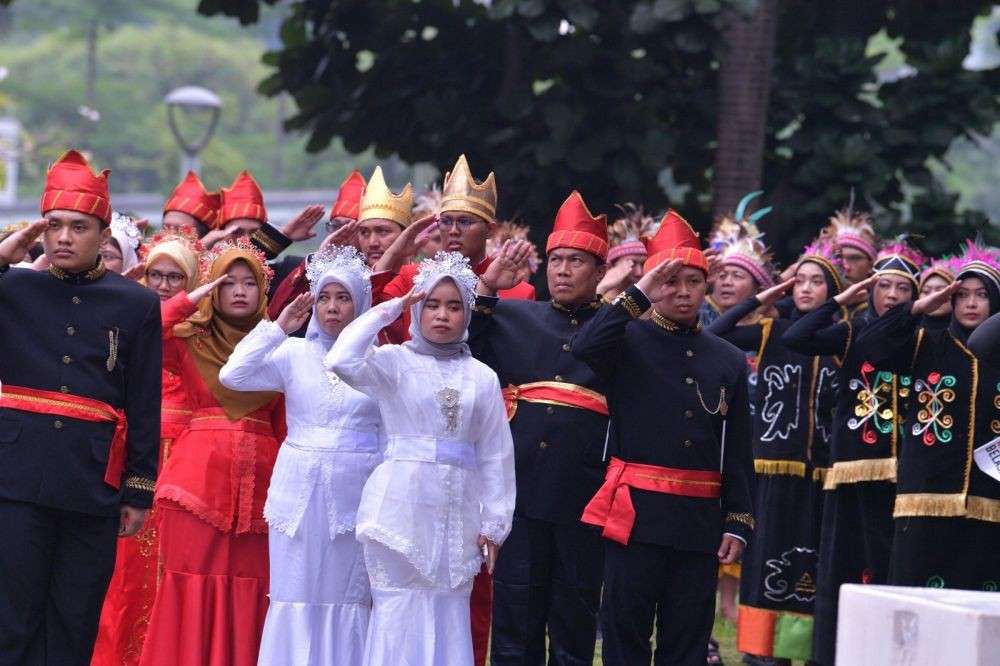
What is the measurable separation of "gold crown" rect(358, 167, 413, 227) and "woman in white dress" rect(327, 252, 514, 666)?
1.52 m

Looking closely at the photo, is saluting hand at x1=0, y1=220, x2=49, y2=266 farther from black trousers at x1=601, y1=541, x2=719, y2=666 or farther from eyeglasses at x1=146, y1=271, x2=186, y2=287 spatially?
black trousers at x1=601, y1=541, x2=719, y2=666

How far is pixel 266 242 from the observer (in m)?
9.56

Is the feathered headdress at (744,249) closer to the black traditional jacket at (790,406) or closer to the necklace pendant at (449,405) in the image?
the black traditional jacket at (790,406)

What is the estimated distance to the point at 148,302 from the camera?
7.63 meters

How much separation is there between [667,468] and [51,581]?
8.20 feet

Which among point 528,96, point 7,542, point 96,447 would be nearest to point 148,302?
point 96,447

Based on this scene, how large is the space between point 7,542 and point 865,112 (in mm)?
8454

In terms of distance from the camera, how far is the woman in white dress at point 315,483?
8094 mm

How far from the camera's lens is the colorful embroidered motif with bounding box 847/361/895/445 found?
31.6 ft

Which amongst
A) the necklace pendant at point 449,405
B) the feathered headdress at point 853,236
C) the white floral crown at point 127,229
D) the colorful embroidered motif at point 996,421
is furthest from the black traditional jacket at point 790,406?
the white floral crown at point 127,229

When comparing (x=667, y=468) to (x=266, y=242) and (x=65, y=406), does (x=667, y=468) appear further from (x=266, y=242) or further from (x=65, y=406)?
(x=266, y=242)

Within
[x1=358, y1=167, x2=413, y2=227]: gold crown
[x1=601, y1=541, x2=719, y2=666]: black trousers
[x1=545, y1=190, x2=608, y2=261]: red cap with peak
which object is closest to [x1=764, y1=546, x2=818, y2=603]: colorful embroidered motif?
[x1=601, y1=541, x2=719, y2=666]: black trousers

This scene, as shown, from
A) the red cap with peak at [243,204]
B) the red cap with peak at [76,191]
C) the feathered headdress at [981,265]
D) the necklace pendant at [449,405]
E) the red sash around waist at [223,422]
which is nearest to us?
the red cap with peak at [76,191]

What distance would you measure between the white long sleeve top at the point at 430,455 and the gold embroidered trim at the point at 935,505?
2229 millimetres
